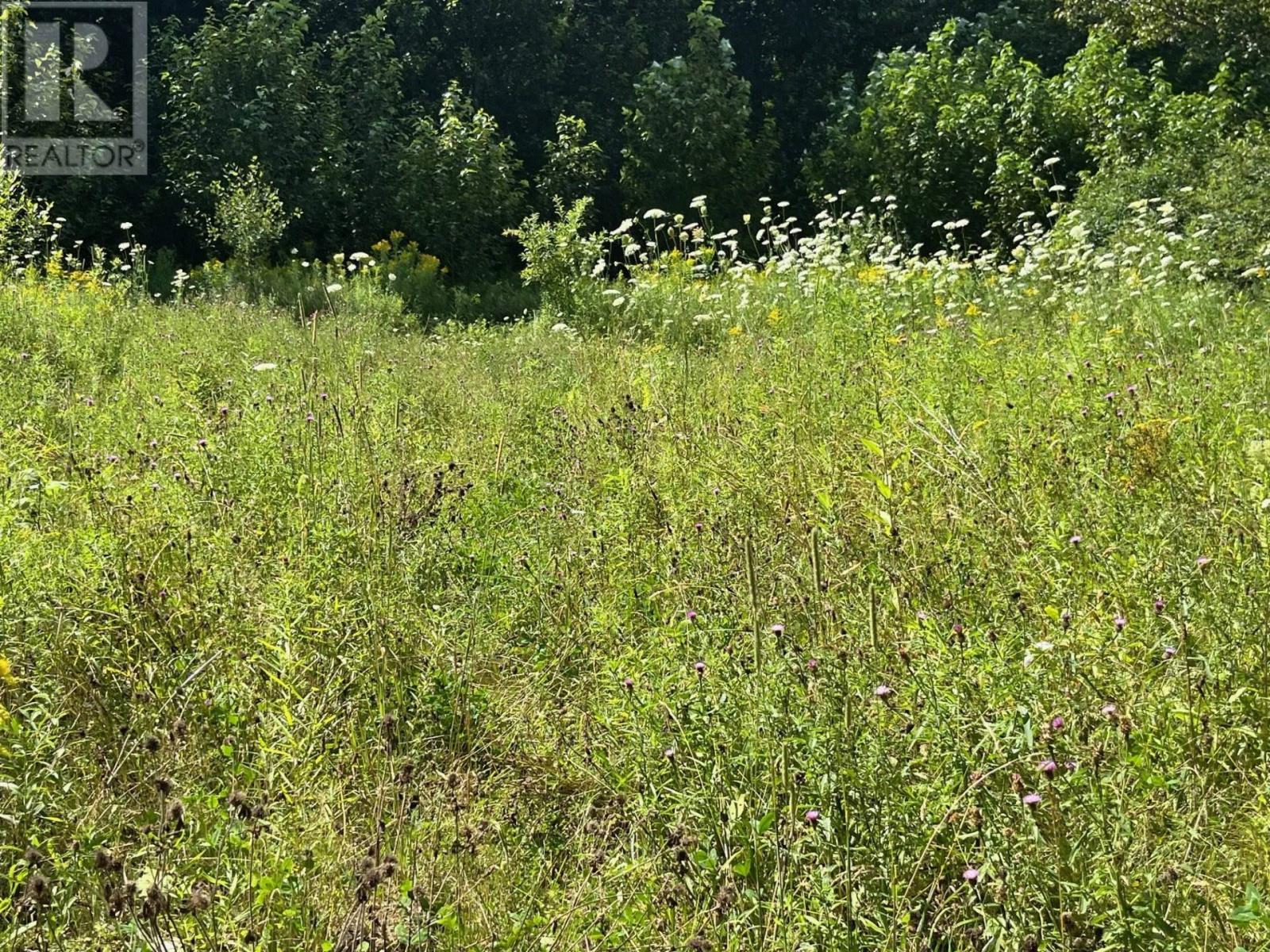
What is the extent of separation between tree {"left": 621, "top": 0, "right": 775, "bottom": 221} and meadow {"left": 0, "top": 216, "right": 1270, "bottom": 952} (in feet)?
43.7

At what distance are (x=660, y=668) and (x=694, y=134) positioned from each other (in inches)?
608

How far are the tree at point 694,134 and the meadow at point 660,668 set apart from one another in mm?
13314

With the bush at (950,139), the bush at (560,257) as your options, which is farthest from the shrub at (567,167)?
the bush at (560,257)

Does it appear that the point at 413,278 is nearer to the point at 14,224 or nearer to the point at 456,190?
the point at 456,190

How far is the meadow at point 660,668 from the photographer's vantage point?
1401mm

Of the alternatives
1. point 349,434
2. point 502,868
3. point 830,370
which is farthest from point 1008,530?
point 349,434

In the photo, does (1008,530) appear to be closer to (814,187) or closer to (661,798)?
(661,798)

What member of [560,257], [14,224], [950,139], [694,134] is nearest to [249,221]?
[14,224]

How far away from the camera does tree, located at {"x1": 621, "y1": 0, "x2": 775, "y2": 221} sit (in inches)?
634

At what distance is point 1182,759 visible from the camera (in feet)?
5.16

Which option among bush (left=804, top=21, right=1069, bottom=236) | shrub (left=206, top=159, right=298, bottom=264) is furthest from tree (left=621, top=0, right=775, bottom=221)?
shrub (left=206, top=159, right=298, bottom=264)

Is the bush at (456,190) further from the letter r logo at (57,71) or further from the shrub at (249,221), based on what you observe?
the letter r logo at (57,71)

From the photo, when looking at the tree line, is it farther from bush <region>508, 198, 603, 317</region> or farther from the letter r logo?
bush <region>508, 198, 603, 317</region>

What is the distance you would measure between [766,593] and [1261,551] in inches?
40.3
